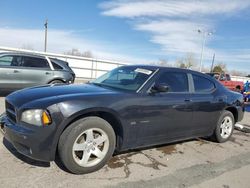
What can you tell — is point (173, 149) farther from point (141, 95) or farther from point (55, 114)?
point (55, 114)

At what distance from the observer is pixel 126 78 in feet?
14.5

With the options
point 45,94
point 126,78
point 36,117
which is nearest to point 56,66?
point 126,78

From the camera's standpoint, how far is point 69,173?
3.33 metres

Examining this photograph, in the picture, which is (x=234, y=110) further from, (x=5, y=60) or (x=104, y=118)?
(x=5, y=60)

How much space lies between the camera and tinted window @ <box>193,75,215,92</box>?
487 centimetres

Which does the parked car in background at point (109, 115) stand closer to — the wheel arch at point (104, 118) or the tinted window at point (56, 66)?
the wheel arch at point (104, 118)

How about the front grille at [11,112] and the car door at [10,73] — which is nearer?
the front grille at [11,112]

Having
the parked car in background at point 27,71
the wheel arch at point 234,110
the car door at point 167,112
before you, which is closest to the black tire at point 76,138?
the car door at point 167,112

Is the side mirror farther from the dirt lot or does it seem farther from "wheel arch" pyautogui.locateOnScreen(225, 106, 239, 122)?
"wheel arch" pyautogui.locateOnScreen(225, 106, 239, 122)

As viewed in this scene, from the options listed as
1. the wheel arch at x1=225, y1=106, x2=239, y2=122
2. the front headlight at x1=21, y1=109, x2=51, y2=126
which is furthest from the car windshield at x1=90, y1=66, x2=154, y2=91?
the wheel arch at x1=225, y1=106, x2=239, y2=122

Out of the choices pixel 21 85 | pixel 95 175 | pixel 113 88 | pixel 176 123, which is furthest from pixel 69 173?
pixel 21 85

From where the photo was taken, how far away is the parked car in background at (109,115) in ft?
10.1

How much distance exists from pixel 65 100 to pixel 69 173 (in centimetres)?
101

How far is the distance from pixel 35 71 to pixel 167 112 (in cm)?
638
